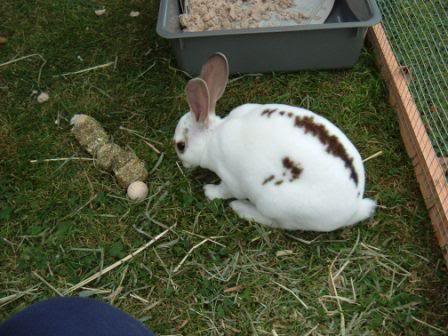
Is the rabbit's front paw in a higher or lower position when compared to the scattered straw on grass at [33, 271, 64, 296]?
higher

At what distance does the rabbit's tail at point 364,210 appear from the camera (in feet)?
6.30

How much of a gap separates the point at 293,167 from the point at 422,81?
109 cm

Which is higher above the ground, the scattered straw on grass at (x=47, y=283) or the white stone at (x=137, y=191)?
the white stone at (x=137, y=191)

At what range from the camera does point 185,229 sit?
2057 mm

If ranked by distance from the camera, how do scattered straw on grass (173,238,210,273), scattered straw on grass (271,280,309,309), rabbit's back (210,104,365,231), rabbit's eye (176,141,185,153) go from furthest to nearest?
rabbit's eye (176,141,185,153)
scattered straw on grass (173,238,210,273)
scattered straw on grass (271,280,309,309)
rabbit's back (210,104,365,231)

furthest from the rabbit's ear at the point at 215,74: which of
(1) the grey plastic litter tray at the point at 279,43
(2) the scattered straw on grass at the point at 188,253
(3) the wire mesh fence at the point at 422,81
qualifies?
(3) the wire mesh fence at the point at 422,81

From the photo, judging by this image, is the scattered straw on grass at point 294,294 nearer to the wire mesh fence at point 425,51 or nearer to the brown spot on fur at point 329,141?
the brown spot on fur at point 329,141

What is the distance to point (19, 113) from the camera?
8.20ft

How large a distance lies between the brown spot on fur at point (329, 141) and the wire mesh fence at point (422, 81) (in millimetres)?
514

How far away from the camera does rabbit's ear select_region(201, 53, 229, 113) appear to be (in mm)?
1951

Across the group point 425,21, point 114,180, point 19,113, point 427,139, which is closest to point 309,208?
point 427,139

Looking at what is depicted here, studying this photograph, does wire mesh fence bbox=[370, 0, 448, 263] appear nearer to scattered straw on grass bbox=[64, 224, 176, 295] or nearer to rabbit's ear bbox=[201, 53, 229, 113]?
rabbit's ear bbox=[201, 53, 229, 113]

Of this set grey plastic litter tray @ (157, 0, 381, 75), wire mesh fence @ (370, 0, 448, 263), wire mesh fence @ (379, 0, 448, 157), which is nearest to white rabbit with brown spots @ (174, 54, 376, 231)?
wire mesh fence @ (370, 0, 448, 263)

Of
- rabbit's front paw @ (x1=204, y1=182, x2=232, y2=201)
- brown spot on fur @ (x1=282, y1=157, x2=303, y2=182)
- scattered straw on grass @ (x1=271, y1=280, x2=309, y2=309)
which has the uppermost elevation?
brown spot on fur @ (x1=282, y1=157, x2=303, y2=182)
